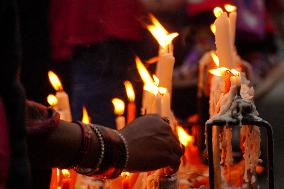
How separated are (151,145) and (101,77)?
5.38ft

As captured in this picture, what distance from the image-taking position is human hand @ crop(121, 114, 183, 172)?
1.70m

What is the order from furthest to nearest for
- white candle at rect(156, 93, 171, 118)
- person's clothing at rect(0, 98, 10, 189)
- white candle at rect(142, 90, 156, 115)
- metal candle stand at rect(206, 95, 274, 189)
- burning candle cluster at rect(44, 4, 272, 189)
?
white candle at rect(142, 90, 156, 115) < white candle at rect(156, 93, 171, 118) < burning candle cluster at rect(44, 4, 272, 189) < metal candle stand at rect(206, 95, 274, 189) < person's clothing at rect(0, 98, 10, 189)

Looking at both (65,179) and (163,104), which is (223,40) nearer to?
(163,104)

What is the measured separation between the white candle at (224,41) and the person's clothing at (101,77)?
1570 millimetres

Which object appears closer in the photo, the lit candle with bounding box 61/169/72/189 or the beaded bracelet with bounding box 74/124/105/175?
the beaded bracelet with bounding box 74/124/105/175

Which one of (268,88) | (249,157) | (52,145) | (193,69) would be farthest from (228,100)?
(268,88)

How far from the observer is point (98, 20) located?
3301 mm

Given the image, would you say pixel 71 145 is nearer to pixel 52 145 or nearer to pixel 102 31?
pixel 52 145

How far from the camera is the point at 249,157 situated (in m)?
1.61

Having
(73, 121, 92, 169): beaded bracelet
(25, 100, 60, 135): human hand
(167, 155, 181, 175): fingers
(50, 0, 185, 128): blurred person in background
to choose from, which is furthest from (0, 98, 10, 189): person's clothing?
(50, 0, 185, 128): blurred person in background

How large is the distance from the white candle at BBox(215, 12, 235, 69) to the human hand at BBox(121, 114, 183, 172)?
242 mm

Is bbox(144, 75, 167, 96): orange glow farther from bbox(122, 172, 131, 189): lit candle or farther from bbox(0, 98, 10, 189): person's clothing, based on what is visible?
bbox(0, 98, 10, 189): person's clothing

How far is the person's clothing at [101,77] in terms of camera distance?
3.32 meters

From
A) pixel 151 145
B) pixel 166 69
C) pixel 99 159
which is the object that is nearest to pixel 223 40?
pixel 166 69
